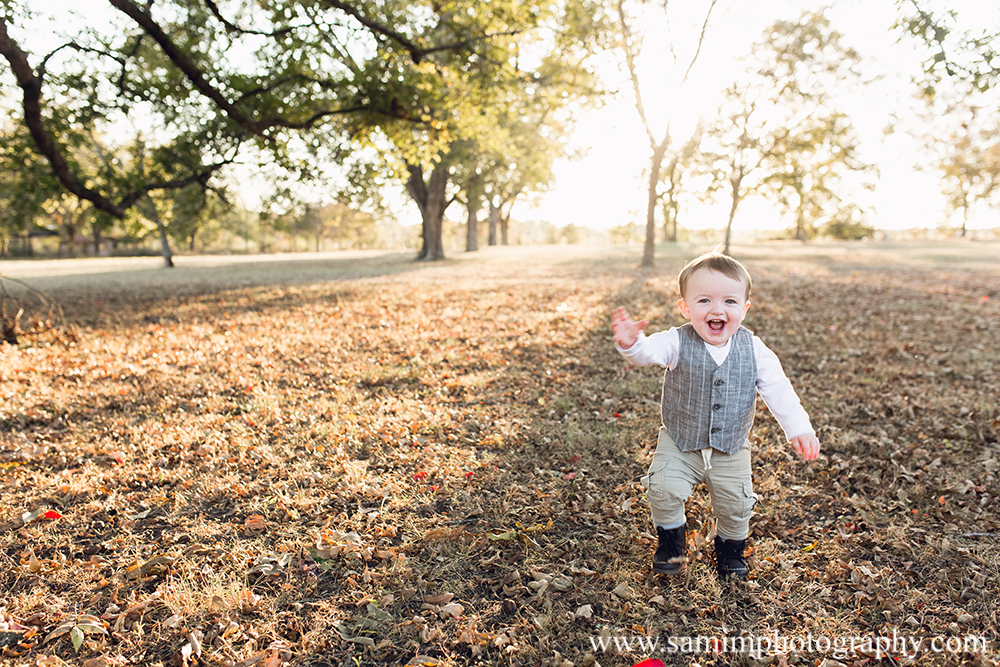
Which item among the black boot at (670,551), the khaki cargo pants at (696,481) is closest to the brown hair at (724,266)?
the khaki cargo pants at (696,481)

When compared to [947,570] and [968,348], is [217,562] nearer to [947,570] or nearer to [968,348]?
[947,570]

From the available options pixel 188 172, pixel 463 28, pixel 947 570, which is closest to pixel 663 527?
pixel 947 570

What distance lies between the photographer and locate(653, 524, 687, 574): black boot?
10.3ft

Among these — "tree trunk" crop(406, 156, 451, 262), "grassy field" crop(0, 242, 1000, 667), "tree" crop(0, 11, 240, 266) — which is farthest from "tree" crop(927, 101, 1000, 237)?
"tree trunk" crop(406, 156, 451, 262)

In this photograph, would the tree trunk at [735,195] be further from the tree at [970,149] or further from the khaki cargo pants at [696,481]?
the khaki cargo pants at [696,481]

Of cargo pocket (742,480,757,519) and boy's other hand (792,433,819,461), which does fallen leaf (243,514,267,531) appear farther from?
boy's other hand (792,433,819,461)

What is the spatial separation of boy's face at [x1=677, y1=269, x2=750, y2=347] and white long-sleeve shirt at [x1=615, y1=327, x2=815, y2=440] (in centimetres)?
12

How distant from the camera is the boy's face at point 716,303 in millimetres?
2910

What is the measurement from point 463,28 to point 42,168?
1145 centimetres

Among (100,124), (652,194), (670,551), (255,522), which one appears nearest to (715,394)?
(670,551)

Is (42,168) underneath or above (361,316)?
above

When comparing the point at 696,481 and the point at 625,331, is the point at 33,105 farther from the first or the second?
the point at 696,481

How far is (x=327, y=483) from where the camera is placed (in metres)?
4.23

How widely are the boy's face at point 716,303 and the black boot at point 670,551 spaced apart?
3.85 ft
